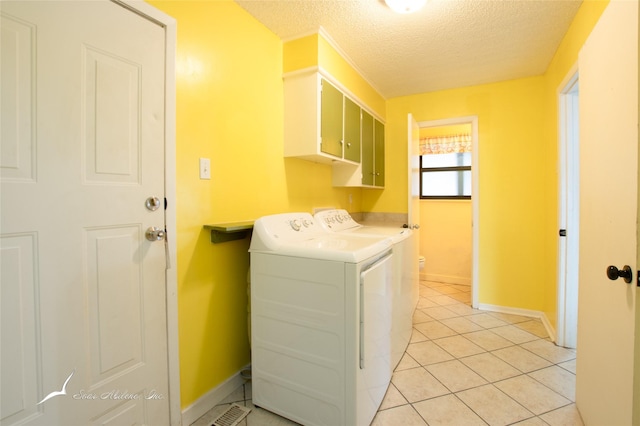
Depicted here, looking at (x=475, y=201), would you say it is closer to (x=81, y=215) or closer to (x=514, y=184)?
(x=514, y=184)

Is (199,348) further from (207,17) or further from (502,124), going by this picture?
(502,124)

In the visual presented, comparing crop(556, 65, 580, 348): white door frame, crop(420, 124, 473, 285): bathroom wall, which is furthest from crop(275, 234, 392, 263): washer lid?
crop(420, 124, 473, 285): bathroom wall

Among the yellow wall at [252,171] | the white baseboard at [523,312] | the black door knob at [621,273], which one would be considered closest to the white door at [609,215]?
the black door knob at [621,273]

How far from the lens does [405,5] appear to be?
5.49 ft

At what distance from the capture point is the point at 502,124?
115 inches

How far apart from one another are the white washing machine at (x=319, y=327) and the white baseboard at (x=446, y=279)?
2682 mm

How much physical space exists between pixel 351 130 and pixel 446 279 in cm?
268

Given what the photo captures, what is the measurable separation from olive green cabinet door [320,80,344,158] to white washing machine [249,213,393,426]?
2.58 feet

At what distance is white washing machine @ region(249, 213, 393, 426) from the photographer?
1.30 metres

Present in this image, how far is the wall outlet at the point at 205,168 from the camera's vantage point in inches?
60.4

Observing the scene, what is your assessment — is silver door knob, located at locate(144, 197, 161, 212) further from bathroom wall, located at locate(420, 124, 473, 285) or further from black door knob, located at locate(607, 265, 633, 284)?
bathroom wall, located at locate(420, 124, 473, 285)

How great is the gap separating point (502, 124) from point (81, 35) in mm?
3346

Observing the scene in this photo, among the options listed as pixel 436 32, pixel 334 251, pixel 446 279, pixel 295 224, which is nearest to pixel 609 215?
pixel 334 251

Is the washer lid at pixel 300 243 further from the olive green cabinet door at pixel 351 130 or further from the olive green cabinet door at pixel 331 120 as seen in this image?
the olive green cabinet door at pixel 351 130
